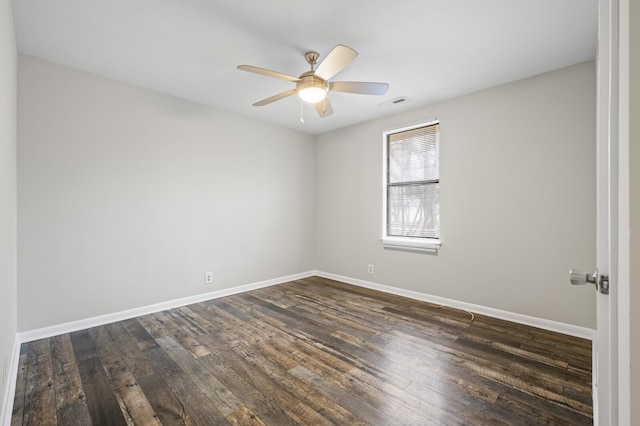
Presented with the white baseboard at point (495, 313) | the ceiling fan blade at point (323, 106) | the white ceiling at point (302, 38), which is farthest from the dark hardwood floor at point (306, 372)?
the white ceiling at point (302, 38)

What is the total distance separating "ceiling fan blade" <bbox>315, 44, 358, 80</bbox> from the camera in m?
1.93

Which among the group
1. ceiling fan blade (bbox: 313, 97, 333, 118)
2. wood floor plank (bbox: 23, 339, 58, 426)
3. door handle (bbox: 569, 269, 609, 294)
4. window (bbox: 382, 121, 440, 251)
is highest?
ceiling fan blade (bbox: 313, 97, 333, 118)

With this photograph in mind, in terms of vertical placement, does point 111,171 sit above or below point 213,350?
above

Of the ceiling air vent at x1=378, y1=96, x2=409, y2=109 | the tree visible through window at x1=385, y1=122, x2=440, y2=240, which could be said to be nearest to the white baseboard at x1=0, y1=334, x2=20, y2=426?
the tree visible through window at x1=385, y1=122, x2=440, y2=240

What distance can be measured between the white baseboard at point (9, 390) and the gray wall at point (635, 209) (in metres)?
2.45

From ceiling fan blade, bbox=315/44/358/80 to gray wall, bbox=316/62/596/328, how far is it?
1.91m

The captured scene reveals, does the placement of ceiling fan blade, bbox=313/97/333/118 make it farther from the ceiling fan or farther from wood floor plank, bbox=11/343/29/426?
wood floor plank, bbox=11/343/29/426

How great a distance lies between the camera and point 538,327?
2848 mm

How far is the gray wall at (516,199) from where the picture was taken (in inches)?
105

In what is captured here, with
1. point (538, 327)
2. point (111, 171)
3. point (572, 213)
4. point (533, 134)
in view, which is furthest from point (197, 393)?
point (533, 134)

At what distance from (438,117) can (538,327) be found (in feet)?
8.21

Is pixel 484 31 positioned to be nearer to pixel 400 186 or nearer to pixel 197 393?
pixel 400 186

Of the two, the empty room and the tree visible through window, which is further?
the tree visible through window

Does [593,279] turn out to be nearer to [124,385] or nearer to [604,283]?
[604,283]
